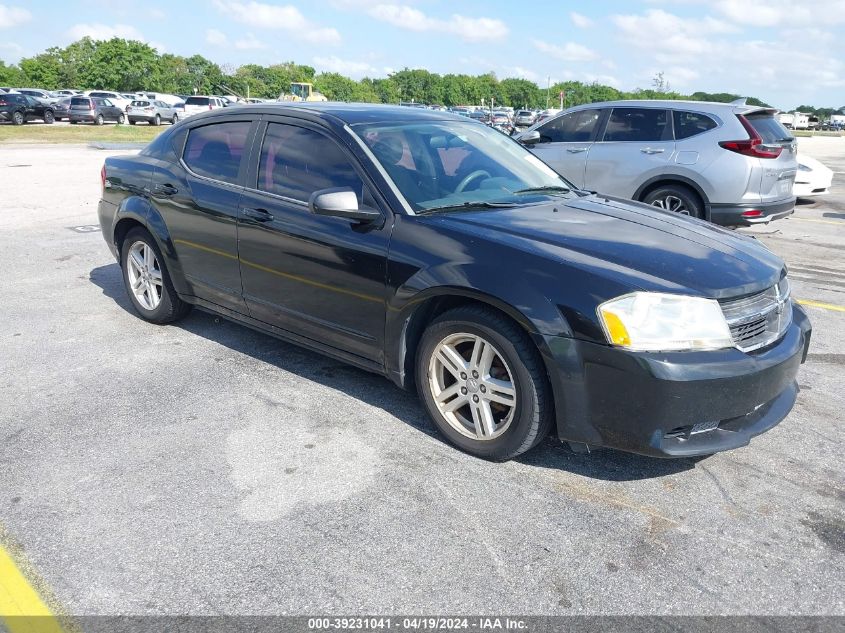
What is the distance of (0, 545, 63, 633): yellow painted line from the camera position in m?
2.42

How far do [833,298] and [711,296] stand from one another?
14.5 ft

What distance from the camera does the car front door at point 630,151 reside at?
29.0 ft

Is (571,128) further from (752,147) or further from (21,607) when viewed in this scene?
(21,607)

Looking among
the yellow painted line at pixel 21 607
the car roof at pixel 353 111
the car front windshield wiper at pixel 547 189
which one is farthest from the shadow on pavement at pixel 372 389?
the yellow painted line at pixel 21 607

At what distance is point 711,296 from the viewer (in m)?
3.13

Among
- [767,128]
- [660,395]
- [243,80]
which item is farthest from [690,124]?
[243,80]

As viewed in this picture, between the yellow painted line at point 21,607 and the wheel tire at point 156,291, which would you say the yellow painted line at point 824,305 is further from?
the yellow painted line at point 21,607

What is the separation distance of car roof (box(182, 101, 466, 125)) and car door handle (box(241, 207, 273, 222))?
0.64 m

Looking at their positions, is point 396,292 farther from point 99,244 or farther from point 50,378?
point 99,244

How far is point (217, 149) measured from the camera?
483 centimetres

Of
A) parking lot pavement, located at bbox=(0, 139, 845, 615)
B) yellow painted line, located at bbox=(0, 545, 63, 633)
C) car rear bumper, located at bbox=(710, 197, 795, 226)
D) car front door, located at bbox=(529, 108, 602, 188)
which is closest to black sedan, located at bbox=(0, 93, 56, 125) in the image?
car front door, located at bbox=(529, 108, 602, 188)

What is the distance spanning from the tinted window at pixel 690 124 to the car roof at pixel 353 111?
4876mm

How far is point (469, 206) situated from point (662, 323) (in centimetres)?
131

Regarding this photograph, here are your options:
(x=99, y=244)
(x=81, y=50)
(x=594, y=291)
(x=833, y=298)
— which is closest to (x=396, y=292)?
(x=594, y=291)
